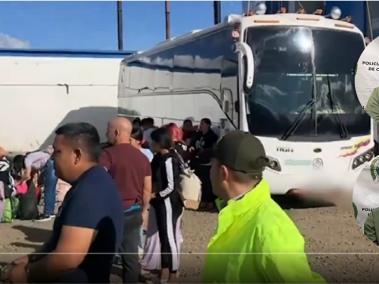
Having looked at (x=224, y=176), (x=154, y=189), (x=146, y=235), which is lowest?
(x=146, y=235)

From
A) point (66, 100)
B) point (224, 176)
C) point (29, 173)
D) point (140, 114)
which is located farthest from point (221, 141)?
point (29, 173)

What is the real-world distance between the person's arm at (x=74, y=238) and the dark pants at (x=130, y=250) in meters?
1.56

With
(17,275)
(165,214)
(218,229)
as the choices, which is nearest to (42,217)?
(165,214)

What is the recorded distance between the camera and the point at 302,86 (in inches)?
214

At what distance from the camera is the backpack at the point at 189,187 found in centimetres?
417

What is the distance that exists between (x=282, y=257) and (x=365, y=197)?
8.44 ft

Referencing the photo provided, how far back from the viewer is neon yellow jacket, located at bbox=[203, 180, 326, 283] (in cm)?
175

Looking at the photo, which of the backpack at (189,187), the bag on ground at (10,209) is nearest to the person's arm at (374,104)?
the backpack at (189,187)

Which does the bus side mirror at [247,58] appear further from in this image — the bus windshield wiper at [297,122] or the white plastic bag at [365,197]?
the white plastic bag at [365,197]

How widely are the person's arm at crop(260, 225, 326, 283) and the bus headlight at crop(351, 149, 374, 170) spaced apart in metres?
3.41

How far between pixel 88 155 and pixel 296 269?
0.95m

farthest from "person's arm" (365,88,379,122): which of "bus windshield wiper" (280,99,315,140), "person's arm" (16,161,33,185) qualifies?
"person's arm" (16,161,33,185)

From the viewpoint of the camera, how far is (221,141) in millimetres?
1952

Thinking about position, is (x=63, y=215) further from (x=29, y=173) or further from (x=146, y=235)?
(x=29, y=173)
